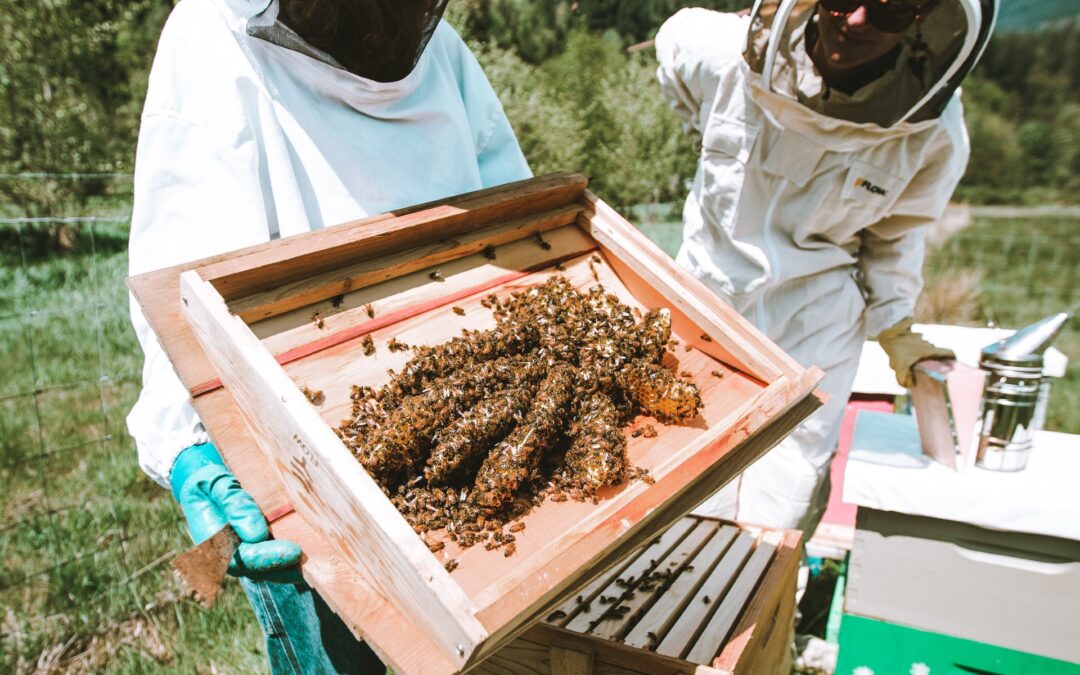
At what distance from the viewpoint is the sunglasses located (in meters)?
2.77

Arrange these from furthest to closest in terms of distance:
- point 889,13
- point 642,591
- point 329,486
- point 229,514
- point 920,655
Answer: point 920,655, point 889,13, point 642,591, point 229,514, point 329,486

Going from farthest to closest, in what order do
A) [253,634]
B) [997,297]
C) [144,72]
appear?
1. [144,72]
2. [997,297]
3. [253,634]

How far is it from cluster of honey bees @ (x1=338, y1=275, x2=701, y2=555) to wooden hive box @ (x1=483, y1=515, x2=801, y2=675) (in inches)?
11.7

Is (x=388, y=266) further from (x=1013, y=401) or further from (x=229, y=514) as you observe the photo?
(x=1013, y=401)

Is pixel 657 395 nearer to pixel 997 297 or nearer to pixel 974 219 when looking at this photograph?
pixel 997 297

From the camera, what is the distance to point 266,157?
1966 mm

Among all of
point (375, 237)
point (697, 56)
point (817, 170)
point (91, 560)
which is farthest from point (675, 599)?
point (91, 560)

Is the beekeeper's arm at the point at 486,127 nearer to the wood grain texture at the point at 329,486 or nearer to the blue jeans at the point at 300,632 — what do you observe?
the wood grain texture at the point at 329,486

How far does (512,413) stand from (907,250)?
112 inches

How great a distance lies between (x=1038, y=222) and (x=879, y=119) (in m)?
17.0

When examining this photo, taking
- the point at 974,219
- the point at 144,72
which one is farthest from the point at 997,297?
the point at 144,72

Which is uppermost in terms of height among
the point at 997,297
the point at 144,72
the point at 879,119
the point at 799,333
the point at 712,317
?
the point at 144,72

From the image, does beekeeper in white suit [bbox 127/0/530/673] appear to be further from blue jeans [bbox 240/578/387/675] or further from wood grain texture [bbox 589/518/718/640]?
wood grain texture [bbox 589/518/718/640]

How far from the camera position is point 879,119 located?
2836mm
